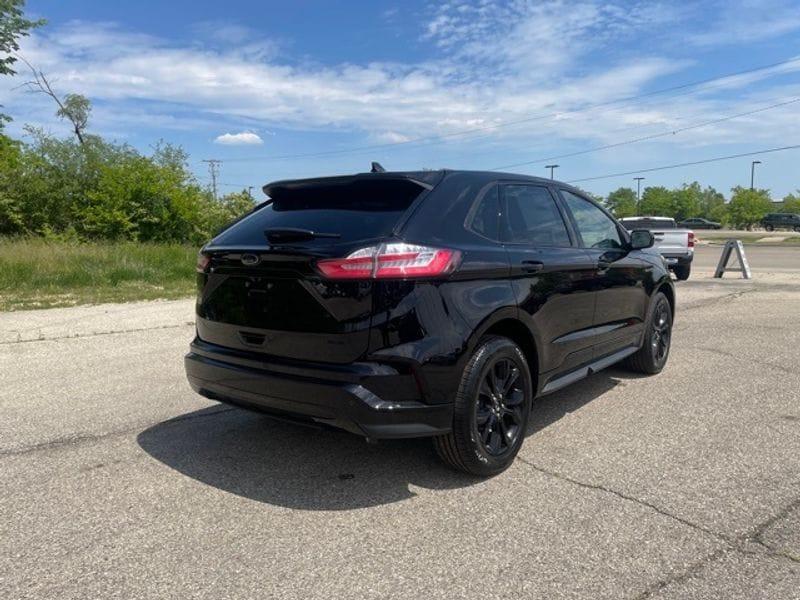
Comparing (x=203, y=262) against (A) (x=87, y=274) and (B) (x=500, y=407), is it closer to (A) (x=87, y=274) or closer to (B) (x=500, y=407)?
(B) (x=500, y=407)

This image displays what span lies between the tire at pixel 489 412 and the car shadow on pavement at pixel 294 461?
19 centimetres

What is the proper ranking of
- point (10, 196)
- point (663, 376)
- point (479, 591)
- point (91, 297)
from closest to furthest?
point (479, 591)
point (663, 376)
point (91, 297)
point (10, 196)

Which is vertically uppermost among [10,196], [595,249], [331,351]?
[10,196]

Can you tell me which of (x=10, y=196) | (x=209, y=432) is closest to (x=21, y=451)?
(x=209, y=432)

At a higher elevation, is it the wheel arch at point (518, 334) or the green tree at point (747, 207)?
the green tree at point (747, 207)

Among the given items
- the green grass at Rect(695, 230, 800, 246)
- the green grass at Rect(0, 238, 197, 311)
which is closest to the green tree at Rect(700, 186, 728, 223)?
the green grass at Rect(695, 230, 800, 246)

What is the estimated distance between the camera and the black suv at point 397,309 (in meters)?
3.19

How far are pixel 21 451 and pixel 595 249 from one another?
4292mm

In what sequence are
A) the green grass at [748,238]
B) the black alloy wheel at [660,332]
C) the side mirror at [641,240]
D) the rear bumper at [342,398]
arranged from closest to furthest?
the rear bumper at [342,398] → the side mirror at [641,240] → the black alloy wheel at [660,332] → the green grass at [748,238]

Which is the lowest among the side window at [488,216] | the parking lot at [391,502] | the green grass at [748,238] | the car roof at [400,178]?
the parking lot at [391,502]

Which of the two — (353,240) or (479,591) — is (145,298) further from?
(479,591)

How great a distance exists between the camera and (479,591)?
256cm

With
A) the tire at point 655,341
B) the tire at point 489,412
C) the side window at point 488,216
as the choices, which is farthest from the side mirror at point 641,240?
the tire at point 489,412

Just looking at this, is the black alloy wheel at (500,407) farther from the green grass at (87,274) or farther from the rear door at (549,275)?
the green grass at (87,274)
